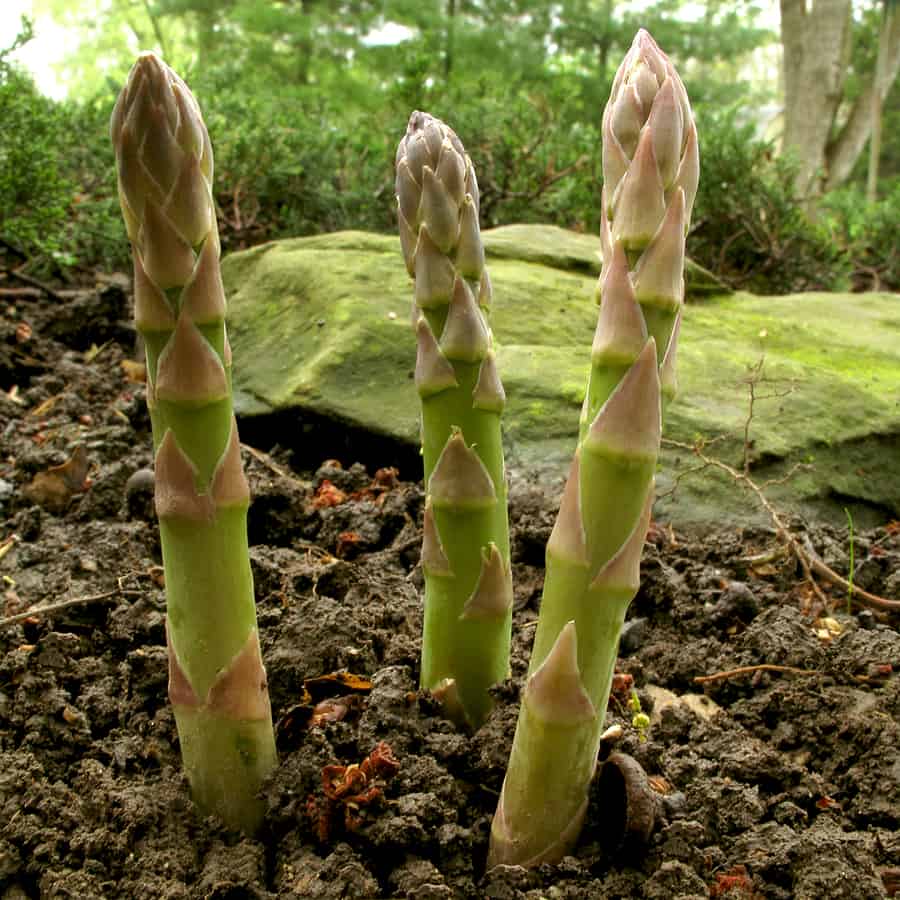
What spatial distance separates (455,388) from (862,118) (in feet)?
56.3

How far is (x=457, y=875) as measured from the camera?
1652 millimetres

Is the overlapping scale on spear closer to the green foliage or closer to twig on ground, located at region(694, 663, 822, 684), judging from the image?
twig on ground, located at region(694, 663, 822, 684)

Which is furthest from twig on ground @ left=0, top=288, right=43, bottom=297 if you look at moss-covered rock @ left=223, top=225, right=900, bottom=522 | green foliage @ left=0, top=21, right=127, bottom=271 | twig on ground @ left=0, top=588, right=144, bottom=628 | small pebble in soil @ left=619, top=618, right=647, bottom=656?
small pebble in soil @ left=619, top=618, right=647, bottom=656

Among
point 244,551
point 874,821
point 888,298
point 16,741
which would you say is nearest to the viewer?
point 244,551

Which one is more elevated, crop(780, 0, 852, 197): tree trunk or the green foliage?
crop(780, 0, 852, 197): tree trunk

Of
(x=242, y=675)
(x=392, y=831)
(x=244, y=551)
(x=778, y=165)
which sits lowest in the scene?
(x=392, y=831)

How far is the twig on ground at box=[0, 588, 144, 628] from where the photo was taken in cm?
233

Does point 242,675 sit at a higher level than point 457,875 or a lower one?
higher

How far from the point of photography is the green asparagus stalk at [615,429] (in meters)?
1.37

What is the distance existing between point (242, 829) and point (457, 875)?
429 mm

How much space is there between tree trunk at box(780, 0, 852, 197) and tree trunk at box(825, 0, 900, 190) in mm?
1548

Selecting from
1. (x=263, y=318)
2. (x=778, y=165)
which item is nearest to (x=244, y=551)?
(x=263, y=318)

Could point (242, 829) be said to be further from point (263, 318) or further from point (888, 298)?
point (888, 298)

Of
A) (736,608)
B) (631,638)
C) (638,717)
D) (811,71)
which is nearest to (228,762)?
(638,717)
